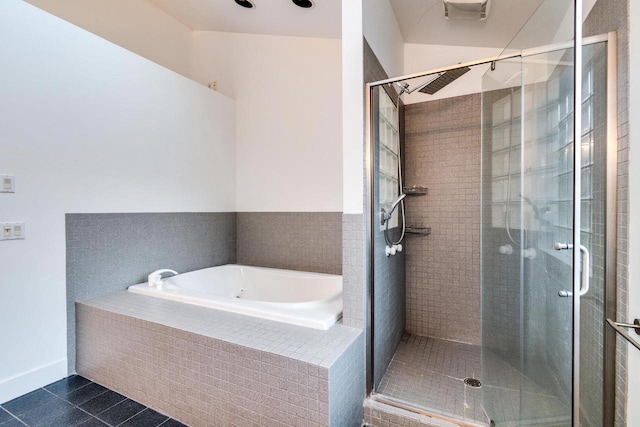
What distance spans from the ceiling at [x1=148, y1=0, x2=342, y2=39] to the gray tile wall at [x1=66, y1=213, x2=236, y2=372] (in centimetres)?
189

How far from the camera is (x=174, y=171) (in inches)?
106

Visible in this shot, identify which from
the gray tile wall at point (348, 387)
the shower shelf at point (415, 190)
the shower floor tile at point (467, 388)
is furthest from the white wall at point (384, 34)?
the shower floor tile at point (467, 388)

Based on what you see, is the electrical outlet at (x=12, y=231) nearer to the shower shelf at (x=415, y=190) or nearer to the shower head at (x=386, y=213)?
the shower head at (x=386, y=213)

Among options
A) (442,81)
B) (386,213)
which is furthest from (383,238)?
(442,81)

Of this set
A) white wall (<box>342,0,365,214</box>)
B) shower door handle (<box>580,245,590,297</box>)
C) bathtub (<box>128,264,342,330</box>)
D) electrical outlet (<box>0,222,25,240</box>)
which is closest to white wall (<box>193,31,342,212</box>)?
bathtub (<box>128,264,342,330</box>)

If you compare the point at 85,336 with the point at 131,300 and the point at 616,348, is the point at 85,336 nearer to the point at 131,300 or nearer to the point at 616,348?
the point at 131,300

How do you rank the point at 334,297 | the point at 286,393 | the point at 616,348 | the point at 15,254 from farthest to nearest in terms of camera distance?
the point at 334,297, the point at 15,254, the point at 286,393, the point at 616,348

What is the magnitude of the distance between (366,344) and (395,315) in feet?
2.31

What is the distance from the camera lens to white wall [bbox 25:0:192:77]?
8.19ft

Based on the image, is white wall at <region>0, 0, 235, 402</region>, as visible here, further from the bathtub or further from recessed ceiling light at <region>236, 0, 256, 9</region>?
recessed ceiling light at <region>236, 0, 256, 9</region>

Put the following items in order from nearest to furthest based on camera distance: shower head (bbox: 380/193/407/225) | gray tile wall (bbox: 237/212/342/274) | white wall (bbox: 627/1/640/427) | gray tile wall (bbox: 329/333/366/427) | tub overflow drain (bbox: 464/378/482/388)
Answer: white wall (bbox: 627/1/640/427)
gray tile wall (bbox: 329/333/366/427)
tub overflow drain (bbox: 464/378/482/388)
shower head (bbox: 380/193/407/225)
gray tile wall (bbox: 237/212/342/274)

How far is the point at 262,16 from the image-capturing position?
275cm

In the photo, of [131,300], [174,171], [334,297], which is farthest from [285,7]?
[131,300]

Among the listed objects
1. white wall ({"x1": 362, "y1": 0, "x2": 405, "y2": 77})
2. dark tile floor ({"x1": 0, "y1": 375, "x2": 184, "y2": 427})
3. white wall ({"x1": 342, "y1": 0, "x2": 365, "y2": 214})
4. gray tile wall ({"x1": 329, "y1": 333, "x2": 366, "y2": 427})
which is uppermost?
white wall ({"x1": 362, "y1": 0, "x2": 405, "y2": 77})
